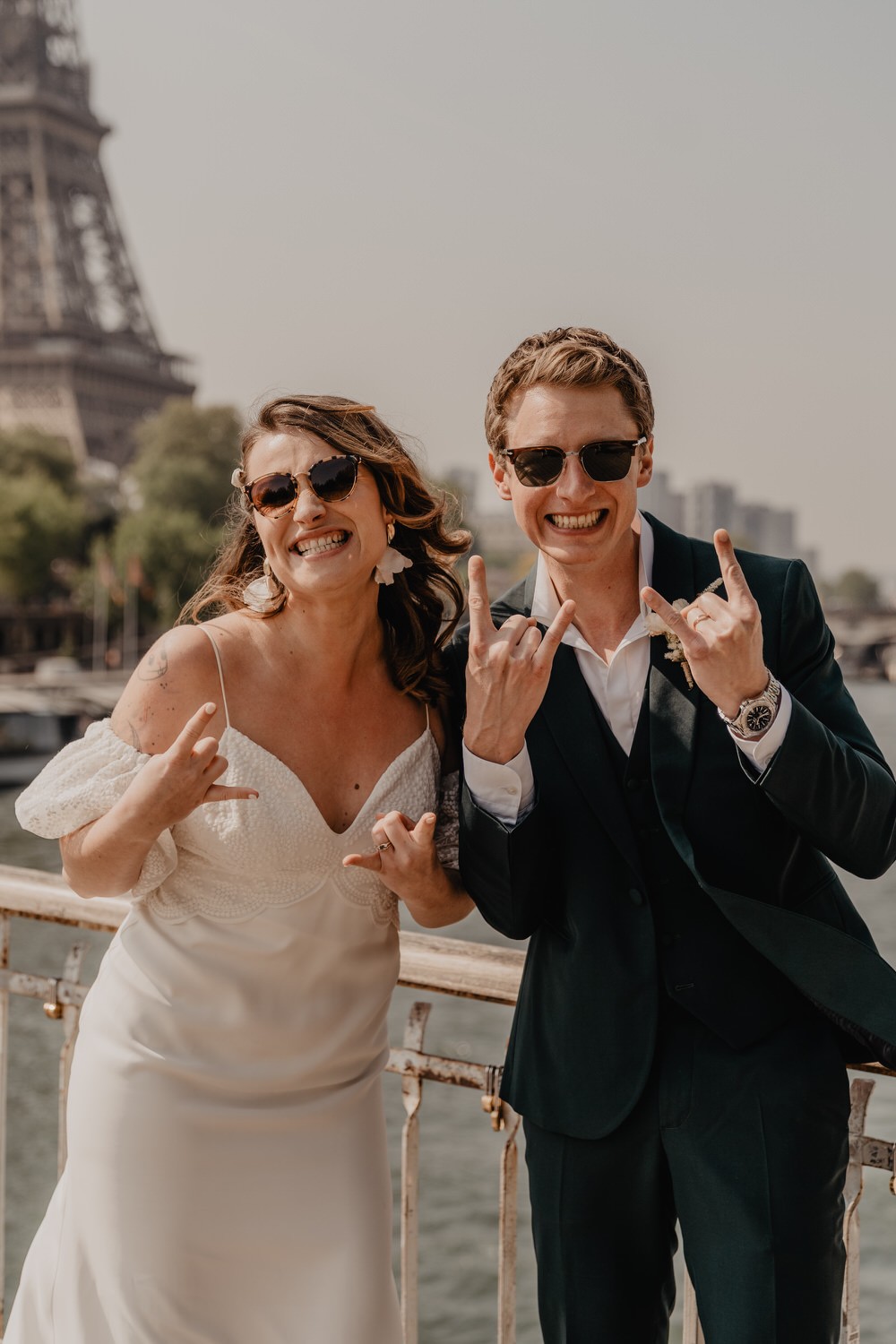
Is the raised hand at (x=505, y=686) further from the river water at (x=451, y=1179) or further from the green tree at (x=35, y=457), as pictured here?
the green tree at (x=35, y=457)

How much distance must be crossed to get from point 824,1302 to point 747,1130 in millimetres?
324

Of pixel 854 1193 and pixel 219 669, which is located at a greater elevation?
pixel 219 669

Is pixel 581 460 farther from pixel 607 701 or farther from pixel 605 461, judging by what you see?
pixel 607 701

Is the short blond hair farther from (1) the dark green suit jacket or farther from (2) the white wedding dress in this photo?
(2) the white wedding dress

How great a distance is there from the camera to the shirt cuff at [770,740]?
2.24 metres

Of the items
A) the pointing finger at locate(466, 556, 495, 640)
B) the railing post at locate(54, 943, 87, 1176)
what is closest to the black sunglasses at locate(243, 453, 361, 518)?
the pointing finger at locate(466, 556, 495, 640)

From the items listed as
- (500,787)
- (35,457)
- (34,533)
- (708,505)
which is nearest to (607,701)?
(500,787)

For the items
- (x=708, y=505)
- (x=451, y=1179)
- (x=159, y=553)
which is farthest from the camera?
(x=708, y=505)

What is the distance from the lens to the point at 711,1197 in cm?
235

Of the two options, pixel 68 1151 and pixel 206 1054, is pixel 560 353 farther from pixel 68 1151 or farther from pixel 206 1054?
pixel 68 1151

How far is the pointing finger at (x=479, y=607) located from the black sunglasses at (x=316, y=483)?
0.37 m

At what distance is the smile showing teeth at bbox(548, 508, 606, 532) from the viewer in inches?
101

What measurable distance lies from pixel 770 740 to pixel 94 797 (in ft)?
4.15

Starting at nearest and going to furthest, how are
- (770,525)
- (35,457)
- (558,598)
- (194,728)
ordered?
(194,728) → (558,598) → (35,457) → (770,525)
